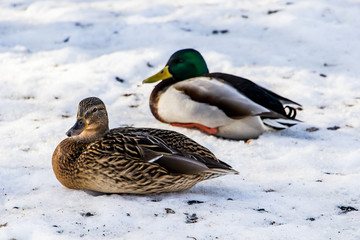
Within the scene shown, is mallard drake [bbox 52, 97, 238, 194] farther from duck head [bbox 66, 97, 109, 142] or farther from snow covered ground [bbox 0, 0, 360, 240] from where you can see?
snow covered ground [bbox 0, 0, 360, 240]

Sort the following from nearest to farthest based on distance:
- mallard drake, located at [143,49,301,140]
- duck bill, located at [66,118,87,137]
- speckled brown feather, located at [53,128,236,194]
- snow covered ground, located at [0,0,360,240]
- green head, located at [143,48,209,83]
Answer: snow covered ground, located at [0,0,360,240] → speckled brown feather, located at [53,128,236,194] → duck bill, located at [66,118,87,137] → mallard drake, located at [143,49,301,140] → green head, located at [143,48,209,83]

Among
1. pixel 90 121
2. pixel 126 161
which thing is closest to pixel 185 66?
pixel 90 121

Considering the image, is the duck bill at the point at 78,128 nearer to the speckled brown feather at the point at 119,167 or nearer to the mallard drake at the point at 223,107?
the speckled brown feather at the point at 119,167

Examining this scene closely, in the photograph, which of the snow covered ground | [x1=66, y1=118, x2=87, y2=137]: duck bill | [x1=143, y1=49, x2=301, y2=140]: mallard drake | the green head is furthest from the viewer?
the green head

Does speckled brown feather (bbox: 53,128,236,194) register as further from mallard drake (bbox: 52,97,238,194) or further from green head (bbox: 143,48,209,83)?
green head (bbox: 143,48,209,83)

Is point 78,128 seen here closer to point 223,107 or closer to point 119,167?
point 119,167

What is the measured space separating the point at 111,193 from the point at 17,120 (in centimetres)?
216

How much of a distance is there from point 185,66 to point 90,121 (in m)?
2.30

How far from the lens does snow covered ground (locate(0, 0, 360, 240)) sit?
3.54 meters

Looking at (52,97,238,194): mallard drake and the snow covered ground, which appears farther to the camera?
(52,97,238,194): mallard drake

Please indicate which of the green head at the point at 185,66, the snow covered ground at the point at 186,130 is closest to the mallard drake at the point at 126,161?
the snow covered ground at the point at 186,130

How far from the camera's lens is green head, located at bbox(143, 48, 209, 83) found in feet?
A: 20.5

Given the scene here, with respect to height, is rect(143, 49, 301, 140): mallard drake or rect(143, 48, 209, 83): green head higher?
rect(143, 48, 209, 83): green head

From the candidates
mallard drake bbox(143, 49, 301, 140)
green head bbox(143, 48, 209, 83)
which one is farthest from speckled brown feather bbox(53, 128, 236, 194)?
green head bbox(143, 48, 209, 83)
